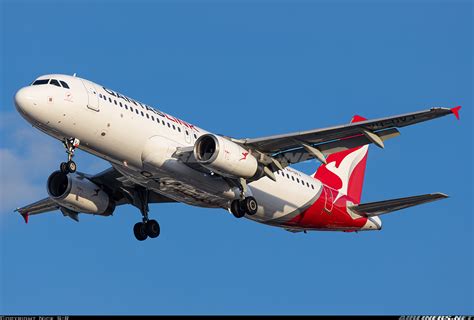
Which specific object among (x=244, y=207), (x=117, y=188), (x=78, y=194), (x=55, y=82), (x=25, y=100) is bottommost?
(x=244, y=207)

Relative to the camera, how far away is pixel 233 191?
48.5m

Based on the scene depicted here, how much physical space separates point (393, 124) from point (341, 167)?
13.5 metres

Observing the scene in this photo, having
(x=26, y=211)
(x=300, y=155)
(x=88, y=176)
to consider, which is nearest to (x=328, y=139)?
(x=300, y=155)

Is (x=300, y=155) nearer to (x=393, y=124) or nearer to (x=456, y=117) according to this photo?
Result: (x=393, y=124)

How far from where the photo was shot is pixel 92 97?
44594 mm

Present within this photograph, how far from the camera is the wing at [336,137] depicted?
4425cm

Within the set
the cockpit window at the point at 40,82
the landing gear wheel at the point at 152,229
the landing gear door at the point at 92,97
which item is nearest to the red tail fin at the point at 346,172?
the landing gear wheel at the point at 152,229

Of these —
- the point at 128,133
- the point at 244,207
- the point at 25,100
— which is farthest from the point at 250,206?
the point at 25,100

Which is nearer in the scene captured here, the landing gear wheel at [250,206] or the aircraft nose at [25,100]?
the aircraft nose at [25,100]

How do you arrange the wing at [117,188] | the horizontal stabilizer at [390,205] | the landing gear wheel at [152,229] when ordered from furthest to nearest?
the landing gear wheel at [152,229], the wing at [117,188], the horizontal stabilizer at [390,205]

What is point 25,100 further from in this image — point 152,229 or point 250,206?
point 152,229

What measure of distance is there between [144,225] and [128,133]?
29.4 ft

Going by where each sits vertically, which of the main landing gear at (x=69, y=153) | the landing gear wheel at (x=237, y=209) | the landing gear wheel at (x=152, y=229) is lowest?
the landing gear wheel at (x=237, y=209)

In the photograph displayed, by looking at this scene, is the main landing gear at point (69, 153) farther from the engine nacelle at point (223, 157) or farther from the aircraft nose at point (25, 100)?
the engine nacelle at point (223, 157)
